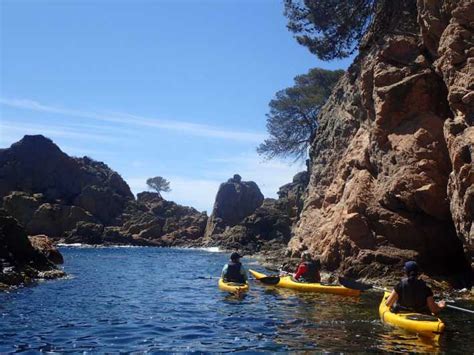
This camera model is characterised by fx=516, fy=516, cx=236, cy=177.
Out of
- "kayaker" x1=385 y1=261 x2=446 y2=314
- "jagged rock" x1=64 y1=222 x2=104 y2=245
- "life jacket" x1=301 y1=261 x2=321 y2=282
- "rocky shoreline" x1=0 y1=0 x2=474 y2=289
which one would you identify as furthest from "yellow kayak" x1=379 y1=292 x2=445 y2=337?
"jagged rock" x1=64 y1=222 x2=104 y2=245

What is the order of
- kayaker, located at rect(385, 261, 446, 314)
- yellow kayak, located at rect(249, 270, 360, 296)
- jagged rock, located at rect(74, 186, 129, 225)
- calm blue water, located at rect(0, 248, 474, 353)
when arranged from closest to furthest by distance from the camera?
1. calm blue water, located at rect(0, 248, 474, 353)
2. kayaker, located at rect(385, 261, 446, 314)
3. yellow kayak, located at rect(249, 270, 360, 296)
4. jagged rock, located at rect(74, 186, 129, 225)

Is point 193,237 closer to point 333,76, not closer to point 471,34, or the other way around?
point 333,76

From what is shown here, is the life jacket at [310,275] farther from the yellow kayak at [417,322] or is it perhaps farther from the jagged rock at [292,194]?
the jagged rock at [292,194]

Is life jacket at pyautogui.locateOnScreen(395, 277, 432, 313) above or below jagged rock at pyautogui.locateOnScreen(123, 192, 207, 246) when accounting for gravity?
below

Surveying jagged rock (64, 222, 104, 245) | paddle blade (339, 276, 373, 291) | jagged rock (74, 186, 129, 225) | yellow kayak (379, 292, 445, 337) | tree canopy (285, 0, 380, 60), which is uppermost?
tree canopy (285, 0, 380, 60)

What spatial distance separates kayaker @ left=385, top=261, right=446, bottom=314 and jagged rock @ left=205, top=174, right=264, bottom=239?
209 ft

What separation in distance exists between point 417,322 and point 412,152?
9.62 metres

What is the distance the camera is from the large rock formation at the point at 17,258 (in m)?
19.2

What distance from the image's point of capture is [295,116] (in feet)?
143

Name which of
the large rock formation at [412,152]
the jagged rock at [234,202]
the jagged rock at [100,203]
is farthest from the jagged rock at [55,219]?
the large rock formation at [412,152]

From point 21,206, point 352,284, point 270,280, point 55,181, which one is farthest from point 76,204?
point 352,284

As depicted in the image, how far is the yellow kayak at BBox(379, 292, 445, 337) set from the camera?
34.6ft

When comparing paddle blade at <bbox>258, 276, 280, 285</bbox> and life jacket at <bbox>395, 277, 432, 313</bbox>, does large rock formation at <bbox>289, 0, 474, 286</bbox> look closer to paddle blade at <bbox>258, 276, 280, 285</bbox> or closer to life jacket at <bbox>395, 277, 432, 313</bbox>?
paddle blade at <bbox>258, 276, 280, 285</bbox>

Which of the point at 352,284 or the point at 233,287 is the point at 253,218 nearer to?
the point at 233,287
